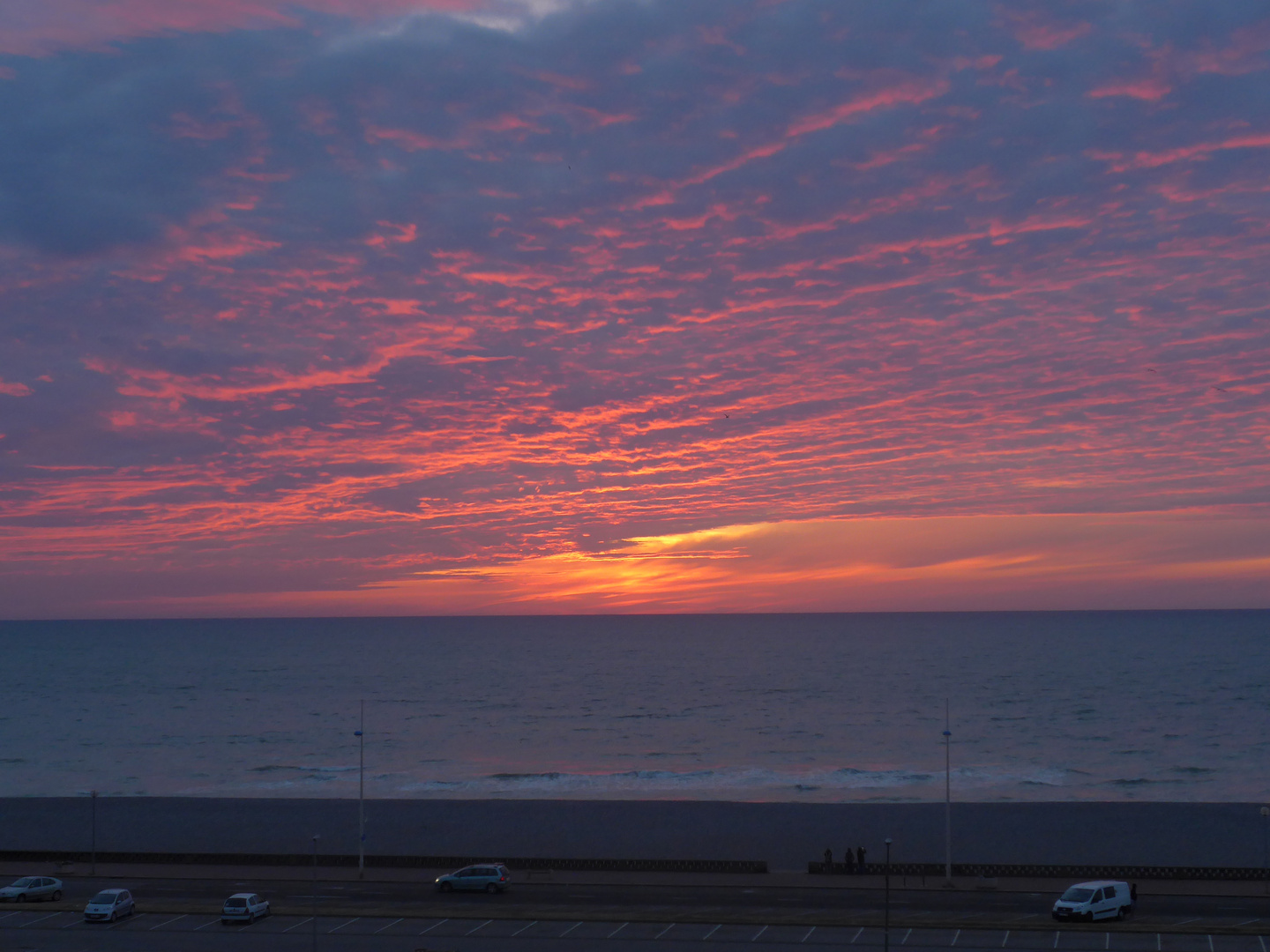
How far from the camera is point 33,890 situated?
42500mm

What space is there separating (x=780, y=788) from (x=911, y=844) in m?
23.5

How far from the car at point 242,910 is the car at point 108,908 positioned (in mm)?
3751

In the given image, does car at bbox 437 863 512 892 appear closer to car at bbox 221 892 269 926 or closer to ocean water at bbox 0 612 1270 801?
car at bbox 221 892 269 926

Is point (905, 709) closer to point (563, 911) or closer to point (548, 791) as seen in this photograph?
point (548, 791)

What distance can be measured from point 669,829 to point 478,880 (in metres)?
17.5

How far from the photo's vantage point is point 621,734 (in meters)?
112

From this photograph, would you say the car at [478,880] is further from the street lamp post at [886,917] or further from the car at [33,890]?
the street lamp post at [886,917]

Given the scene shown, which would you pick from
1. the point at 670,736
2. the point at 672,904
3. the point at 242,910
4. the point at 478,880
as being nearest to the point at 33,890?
the point at 242,910

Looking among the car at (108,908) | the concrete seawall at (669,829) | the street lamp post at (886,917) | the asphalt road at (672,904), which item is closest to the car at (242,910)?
the asphalt road at (672,904)

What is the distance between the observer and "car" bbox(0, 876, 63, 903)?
42.3 m

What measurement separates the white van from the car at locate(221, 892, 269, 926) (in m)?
28.1

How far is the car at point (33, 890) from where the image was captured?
42281 millimetres

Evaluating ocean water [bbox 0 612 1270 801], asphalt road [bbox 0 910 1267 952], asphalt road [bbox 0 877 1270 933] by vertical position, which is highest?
asphalt road [bbox 0 910 1267 952]

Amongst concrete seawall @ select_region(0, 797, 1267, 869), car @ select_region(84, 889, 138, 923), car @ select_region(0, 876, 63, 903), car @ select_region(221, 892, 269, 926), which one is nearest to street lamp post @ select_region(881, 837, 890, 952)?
concrete seawall @ select_region(0, 797, 1267, 869)
